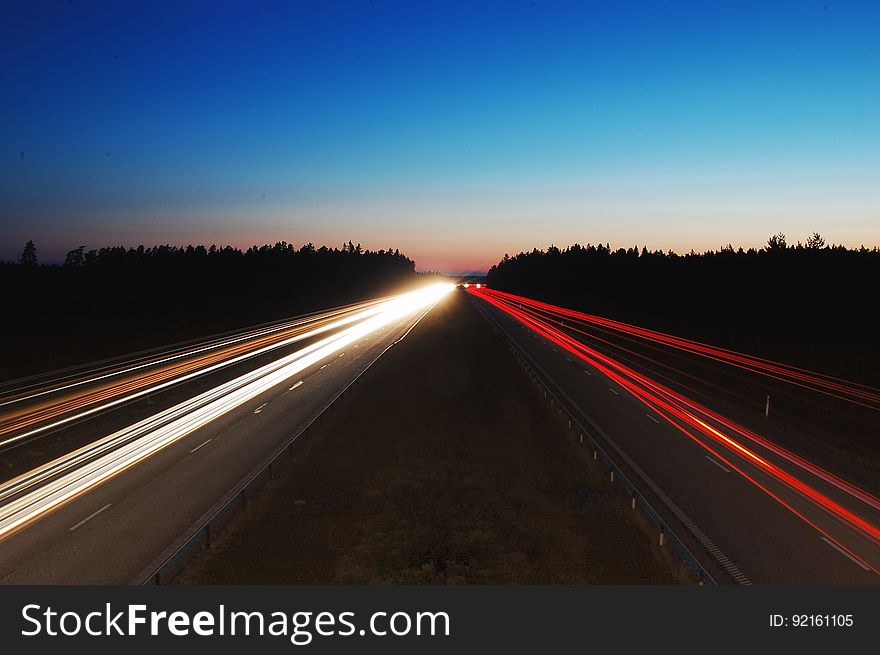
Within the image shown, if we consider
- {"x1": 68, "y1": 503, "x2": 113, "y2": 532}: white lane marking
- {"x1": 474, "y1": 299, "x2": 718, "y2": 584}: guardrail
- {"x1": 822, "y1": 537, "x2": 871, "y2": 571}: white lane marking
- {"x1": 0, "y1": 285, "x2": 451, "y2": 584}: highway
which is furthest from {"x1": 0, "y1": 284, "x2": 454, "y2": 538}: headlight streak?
{"x1": 822, "y1": 537, "x2": 871, "y2": 571}: white lane marking

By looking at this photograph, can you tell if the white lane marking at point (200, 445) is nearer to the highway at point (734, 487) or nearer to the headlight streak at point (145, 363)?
the headlight streak at point (145, 363)

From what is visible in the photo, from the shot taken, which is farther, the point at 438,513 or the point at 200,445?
the point at 200,445

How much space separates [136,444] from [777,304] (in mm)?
99716

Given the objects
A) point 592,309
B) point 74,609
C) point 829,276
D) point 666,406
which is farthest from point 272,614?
point 829,276

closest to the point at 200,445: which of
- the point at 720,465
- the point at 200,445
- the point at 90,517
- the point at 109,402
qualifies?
the point at 200,445

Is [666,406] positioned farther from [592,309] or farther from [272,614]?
[592,309]

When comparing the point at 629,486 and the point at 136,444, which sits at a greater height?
the point at 629,486

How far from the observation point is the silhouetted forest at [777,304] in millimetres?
52062

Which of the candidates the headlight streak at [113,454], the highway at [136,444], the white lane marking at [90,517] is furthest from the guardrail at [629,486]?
the headlight streak at [113,454]

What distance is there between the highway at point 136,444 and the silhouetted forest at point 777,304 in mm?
38424

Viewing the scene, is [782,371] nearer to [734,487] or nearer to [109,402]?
[734,487]

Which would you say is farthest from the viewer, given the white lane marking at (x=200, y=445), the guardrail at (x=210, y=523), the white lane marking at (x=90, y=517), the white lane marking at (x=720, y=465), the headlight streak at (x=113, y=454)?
the white lane marking at (x=200, y=445)

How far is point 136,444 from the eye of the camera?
815 inches

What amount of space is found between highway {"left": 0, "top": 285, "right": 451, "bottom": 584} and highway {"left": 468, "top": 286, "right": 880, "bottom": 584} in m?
12.8
